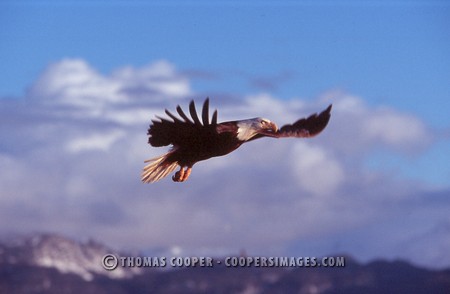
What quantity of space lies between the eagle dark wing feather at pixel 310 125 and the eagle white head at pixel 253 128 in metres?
2.56

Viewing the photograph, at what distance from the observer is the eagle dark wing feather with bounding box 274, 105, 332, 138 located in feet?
77.0

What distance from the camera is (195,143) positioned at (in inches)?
811

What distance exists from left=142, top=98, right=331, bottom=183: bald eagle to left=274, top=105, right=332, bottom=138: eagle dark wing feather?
46.1 inches

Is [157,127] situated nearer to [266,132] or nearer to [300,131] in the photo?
[266,132]

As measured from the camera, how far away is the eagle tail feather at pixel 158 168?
72.6 ft

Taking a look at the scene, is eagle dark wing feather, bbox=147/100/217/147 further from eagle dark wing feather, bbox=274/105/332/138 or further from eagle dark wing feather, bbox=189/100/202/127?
eagle dark wing feather, bbox=274/105/332/138

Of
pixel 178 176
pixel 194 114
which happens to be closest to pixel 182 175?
pixel 178 176

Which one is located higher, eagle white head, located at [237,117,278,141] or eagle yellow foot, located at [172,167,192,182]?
eagle white head, located at [237,117,278,141]

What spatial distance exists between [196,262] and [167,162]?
13.5m

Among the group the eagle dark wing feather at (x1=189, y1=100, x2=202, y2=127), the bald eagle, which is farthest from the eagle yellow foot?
the eagle dark wing feather at (x1=189, y1=100, x2=202, y2=127)

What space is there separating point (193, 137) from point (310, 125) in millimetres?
4103

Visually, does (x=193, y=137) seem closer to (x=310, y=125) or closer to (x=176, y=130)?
(x=176, y=130)

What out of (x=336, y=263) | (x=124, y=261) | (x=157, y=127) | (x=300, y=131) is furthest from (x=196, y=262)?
(x=157, y=127)

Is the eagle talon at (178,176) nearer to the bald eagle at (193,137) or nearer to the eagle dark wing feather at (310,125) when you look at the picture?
the bald eagle at (193,137)
